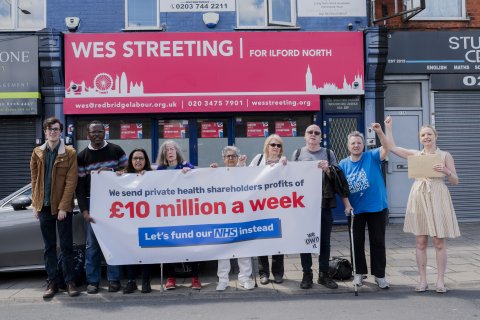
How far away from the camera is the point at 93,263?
18.2 ft

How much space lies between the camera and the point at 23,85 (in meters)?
9.41

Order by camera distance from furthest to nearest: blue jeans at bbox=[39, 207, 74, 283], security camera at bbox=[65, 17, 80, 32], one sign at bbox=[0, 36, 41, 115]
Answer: security camera at bbox=[65, 17, 80, 32] < one sign at bbox=[0, 36, 41, 115] < blue jeans at bbox=[39, 207, 74, 283]

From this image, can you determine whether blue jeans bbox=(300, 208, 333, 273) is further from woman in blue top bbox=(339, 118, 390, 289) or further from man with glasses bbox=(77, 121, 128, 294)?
man with glasses bbox=(77, 121, 128, 294)

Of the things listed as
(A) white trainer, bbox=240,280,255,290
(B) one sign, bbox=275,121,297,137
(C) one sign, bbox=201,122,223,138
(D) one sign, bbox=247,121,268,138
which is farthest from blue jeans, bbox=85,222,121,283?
(B) one sign, bbox=275,121,297,137

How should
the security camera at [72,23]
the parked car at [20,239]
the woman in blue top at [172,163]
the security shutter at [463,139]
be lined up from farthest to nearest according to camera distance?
the security shutter at [463,139], the security camera at [72,23], the parked car at [20,239], the woman in blue top at [172,163]

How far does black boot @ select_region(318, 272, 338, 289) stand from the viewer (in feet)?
18.0

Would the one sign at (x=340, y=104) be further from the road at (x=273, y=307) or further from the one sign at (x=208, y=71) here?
the road at (x=273, y=307)

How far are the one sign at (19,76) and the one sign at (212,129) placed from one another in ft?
11.7

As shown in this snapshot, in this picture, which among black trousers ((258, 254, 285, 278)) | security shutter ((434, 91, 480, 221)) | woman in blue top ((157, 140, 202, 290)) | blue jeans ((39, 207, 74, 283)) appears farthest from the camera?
security shutter ((434, 91, 480, 221))

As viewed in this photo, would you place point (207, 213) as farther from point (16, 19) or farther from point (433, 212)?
point (16, 19)

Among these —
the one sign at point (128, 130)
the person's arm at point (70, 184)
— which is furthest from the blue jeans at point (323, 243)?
the one sign at point (128, 130)

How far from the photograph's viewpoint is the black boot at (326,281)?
5.48m

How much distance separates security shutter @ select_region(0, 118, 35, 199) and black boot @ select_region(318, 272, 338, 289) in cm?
703

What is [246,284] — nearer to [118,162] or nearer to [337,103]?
[118,162]
